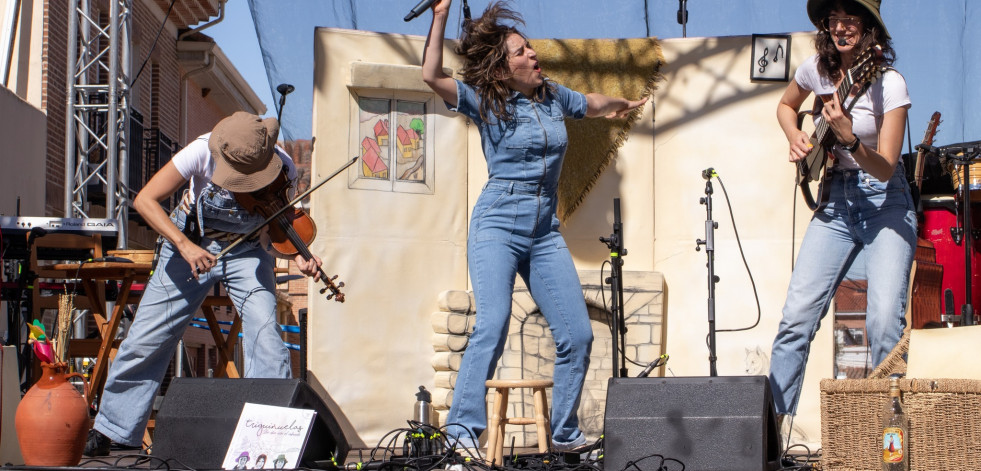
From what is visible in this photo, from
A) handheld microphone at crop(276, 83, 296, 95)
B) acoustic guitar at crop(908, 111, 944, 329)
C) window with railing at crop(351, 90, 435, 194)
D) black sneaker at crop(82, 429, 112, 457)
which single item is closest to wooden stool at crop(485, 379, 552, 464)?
black sneaker at crop(82, 429, 112, 457)

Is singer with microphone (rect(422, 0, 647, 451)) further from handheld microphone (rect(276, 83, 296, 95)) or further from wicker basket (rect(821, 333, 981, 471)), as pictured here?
handheld microphone (rect(276, 83, 296, 95))

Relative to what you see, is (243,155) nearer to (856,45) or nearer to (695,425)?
(695,425)

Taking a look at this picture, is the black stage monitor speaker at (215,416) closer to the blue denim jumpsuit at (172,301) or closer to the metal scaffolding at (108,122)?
the blue denim jumpsuit at (172,301)

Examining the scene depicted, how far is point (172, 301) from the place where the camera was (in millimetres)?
4469

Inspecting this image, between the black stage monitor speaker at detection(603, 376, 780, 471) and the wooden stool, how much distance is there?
770 millimetres

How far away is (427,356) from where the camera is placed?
6.93 metres

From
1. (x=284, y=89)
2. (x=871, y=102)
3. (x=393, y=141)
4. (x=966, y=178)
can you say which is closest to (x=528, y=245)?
(x=871, y=102)

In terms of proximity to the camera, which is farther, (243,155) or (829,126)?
(243,155)

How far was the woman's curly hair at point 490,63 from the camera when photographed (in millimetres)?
4387

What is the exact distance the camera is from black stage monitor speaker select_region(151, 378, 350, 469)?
3.72 metres

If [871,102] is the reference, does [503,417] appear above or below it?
below

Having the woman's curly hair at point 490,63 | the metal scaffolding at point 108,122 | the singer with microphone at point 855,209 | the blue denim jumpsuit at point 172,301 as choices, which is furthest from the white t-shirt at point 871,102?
the metal scaffolding at point 108,122

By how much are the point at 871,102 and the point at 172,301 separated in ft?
9.31

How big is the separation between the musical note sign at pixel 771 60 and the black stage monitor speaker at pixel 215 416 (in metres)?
4.13
